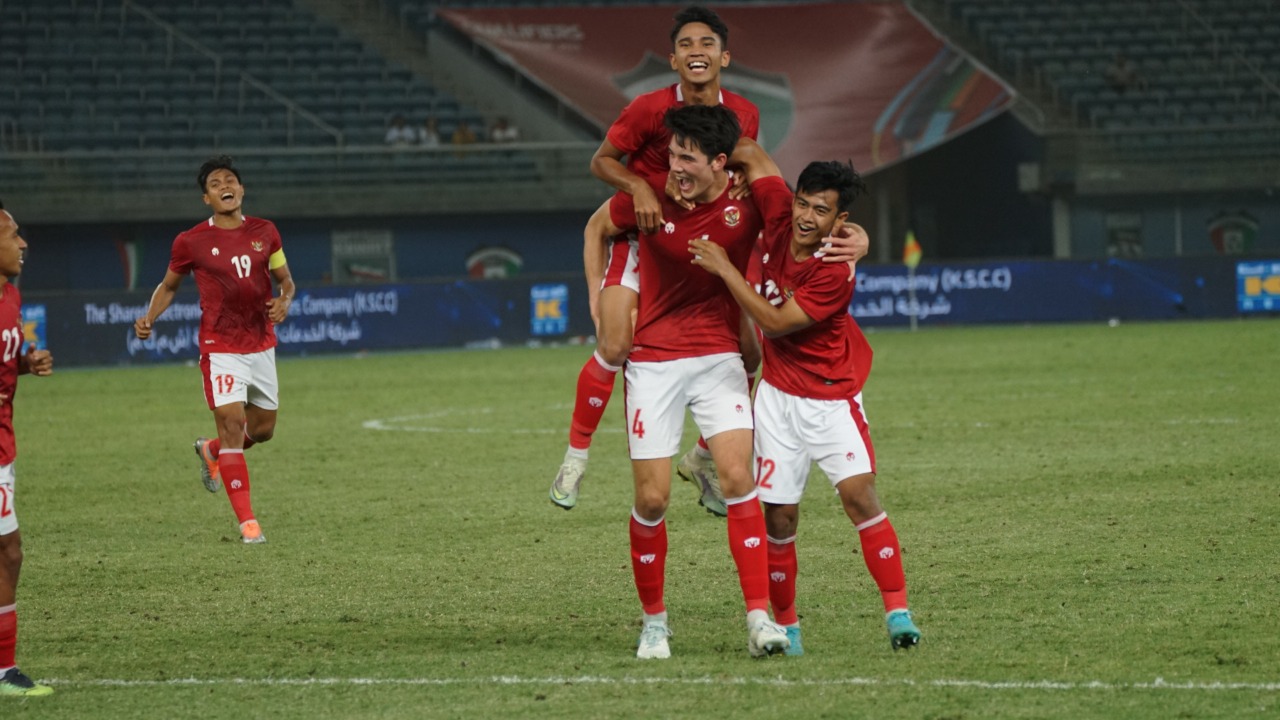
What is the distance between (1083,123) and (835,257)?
31.8m

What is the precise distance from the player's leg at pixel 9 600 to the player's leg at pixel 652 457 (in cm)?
231

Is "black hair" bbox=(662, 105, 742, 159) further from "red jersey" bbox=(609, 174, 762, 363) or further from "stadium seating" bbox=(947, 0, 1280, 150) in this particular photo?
"stadium seating" bbox=(947, 0, 1280, 150)

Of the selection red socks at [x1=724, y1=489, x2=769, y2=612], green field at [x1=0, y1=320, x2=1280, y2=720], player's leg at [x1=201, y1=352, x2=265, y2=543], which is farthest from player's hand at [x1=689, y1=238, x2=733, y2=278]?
player's leg at [x1=201, y1=352, x2=265, y2=543]

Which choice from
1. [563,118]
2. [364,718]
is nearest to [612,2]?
Answer: [563,118]

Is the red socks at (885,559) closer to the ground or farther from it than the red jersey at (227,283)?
closer to the ground

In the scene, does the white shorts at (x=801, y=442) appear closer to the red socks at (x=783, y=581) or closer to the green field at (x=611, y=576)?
the red socks at (x=783, y=581)

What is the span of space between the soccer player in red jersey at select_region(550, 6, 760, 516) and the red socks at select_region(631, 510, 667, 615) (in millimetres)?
492

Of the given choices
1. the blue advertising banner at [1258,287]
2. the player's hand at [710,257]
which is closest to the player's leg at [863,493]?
the player's hand at [710,257]

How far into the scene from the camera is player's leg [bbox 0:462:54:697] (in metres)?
6.09

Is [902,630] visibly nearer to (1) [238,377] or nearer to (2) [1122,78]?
(1) [238,377]

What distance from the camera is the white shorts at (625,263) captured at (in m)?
7.11

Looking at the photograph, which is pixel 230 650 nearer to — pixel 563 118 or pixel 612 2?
pixel 563 118

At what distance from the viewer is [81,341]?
25.8m

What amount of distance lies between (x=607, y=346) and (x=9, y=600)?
2583 mm
